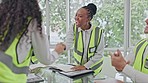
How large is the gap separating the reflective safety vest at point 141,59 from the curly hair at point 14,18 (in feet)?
3.48

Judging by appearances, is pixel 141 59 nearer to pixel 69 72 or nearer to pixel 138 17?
pixel 69 72

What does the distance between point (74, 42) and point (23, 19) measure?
1.48 metres

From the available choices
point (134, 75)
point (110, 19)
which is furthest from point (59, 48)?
point (110, 19)

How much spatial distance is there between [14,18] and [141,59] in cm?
117

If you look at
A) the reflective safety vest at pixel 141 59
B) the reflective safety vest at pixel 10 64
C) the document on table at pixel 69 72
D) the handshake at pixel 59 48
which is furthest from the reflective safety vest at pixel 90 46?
the reflective safety vest at pixel 10 64

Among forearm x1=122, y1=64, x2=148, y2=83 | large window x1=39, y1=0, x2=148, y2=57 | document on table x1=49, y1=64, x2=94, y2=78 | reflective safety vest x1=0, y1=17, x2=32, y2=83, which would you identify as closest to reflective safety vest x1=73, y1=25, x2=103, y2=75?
document on table x1=49, y1=64, x2=94, y2=78

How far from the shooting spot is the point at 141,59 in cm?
208

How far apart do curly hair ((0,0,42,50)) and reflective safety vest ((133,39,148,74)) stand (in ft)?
3.48

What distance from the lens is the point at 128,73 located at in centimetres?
167

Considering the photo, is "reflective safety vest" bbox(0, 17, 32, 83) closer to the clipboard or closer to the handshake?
the handshake

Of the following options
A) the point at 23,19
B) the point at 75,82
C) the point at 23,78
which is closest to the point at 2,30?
the point at 23,19

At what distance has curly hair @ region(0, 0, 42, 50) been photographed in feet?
4.40

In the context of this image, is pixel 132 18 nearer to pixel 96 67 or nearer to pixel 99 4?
pixel 99 4

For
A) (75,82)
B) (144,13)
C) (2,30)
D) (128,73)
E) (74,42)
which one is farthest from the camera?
(144,13)
